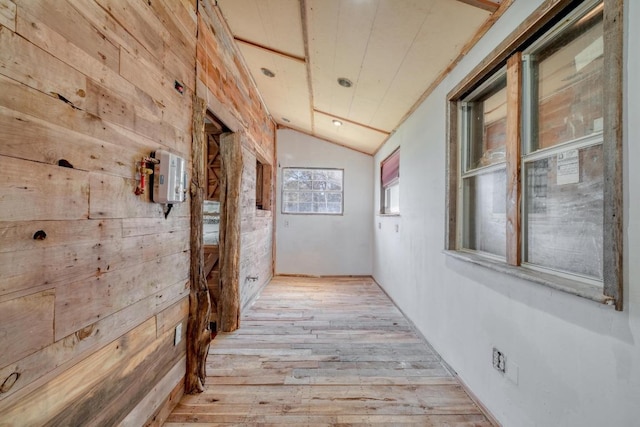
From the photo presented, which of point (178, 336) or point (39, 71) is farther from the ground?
point (39, 71)

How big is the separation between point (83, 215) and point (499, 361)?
2.13 metres

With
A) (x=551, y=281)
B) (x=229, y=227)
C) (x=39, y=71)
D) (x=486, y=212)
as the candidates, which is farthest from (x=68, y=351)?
(x=486, y=212)

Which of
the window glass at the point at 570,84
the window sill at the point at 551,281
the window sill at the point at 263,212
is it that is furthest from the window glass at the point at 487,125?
the window sill at the point at 263,212

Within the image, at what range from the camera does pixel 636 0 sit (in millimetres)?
869

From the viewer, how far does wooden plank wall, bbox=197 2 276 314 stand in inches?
78.7

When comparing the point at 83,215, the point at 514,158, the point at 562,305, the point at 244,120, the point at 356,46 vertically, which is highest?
the point at 356,46

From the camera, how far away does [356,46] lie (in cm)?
208

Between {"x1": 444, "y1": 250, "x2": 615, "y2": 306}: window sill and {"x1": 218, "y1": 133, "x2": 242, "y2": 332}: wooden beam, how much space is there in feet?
6.77

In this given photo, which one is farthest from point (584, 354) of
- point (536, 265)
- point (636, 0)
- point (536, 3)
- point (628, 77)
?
point (536, 3)

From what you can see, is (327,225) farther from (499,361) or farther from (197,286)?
(499,361)

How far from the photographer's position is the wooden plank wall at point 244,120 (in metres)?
2.00

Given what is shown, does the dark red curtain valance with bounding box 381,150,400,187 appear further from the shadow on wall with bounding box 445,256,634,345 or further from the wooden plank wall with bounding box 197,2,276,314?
the shadow on wall with bounding box 445,256,634,345

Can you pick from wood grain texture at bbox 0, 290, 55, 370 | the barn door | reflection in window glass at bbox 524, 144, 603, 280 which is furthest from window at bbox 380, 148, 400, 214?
wood grain texture at bbox 0, 290, 55, 370

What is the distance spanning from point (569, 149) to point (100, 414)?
91.0 inches
